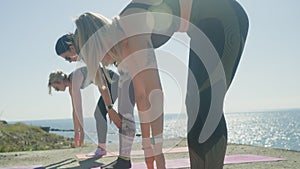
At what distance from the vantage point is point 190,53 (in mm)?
1632

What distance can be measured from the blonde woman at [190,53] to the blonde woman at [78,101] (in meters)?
1.20

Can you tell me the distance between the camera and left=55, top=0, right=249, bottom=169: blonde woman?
60.4 inches

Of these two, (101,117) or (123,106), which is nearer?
(123,106)

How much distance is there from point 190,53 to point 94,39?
1.52 ft

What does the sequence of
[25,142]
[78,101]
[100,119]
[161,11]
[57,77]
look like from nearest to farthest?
[161,11], [78,101], [100,119], [57,77], [25,142]

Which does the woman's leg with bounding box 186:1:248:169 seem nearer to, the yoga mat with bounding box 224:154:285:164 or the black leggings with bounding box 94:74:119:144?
the black leggings with bounding box 94:74:119:144

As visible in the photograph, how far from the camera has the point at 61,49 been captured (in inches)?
145

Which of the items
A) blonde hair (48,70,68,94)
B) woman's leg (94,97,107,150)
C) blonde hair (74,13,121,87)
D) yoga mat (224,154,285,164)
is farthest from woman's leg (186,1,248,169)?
blonde hair (48,70,68,94)

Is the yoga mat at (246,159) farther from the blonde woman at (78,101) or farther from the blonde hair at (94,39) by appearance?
the blonde hair at (94,39)

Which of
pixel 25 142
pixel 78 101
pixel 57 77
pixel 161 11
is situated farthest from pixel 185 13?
pixel 25 142

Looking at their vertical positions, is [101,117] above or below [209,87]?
below

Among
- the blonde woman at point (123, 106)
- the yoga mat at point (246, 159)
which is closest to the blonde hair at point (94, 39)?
the blonde woman at point (123, 106)

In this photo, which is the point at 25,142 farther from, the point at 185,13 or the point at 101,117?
the point at 185,13

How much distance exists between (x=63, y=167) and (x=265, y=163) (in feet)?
6.69
